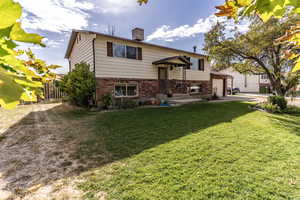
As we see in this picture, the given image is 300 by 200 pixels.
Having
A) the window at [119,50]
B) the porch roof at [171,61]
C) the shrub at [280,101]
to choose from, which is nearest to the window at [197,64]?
the porch roof at [171,61]

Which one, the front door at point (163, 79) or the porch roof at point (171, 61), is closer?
the porch roof at point (171, 61)

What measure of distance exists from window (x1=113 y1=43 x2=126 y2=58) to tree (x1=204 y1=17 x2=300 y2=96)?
5988 mm

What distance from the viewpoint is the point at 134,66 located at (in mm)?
10945

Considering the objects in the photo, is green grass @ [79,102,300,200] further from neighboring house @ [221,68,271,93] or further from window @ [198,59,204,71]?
neighboring house @ [221,68,271,93]

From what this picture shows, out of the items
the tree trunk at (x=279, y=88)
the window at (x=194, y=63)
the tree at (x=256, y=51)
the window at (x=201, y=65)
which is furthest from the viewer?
the window at (x=201, y=65)

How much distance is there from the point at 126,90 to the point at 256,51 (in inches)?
341

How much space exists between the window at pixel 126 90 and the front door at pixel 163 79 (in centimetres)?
262

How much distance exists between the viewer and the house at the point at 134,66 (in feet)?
31.2

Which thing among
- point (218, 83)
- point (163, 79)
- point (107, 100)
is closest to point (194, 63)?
point (163, 79)

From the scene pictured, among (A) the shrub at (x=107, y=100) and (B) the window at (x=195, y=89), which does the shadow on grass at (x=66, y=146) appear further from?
(B) the window at (x=195, y=89)

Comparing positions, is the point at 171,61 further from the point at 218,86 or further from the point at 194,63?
the point at 218,86

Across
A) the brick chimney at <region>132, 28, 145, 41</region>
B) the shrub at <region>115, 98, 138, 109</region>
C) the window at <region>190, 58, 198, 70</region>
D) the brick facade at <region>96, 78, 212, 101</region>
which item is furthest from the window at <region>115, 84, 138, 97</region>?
the window at <region>190, 58, 198, 70</region>

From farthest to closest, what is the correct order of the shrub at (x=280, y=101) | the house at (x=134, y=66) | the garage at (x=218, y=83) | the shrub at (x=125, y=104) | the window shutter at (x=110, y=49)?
the garage at (x=218, y=83)
the shrub at (x=125, y=104)
the window shutter at (x=110, y=49)
the house at (x=134, y=66)
the shrub at (x=280, y=101)

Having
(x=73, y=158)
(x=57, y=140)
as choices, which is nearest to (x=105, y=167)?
(x=73, y=158)
